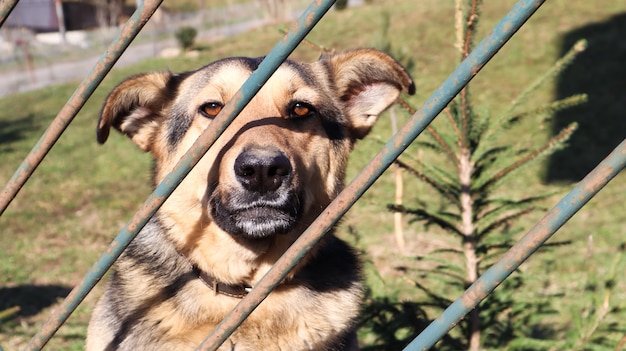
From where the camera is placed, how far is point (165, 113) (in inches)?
129

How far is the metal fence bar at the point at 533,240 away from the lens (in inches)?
53.4

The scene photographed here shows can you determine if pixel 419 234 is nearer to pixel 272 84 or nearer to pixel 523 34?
pixel 272 84

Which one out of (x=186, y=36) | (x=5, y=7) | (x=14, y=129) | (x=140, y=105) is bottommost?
(x=14, y=129)

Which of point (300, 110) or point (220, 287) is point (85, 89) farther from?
point (300, 110)

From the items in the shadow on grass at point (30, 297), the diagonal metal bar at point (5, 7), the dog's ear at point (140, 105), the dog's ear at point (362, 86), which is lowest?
the shadow on grass at point (30, 297)

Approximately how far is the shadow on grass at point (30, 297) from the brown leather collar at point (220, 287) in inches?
174

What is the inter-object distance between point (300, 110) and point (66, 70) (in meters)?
24.1

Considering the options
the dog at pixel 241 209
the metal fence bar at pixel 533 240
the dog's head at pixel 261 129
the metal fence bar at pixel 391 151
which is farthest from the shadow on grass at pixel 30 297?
the metal fence bar at pixel 533 240

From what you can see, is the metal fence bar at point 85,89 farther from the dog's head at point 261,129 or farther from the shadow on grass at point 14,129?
the shadow on grass at point 14,129

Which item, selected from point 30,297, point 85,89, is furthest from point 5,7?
point 30,297

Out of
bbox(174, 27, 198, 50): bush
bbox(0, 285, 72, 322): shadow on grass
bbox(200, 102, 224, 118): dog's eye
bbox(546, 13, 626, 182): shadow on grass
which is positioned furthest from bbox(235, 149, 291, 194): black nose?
bbox(174, 27, 198, 50): bush

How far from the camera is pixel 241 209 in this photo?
2.56 m

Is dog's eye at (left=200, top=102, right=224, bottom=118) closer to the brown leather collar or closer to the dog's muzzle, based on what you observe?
the dog's muzzle

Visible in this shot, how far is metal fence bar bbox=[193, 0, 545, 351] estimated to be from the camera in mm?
1403
